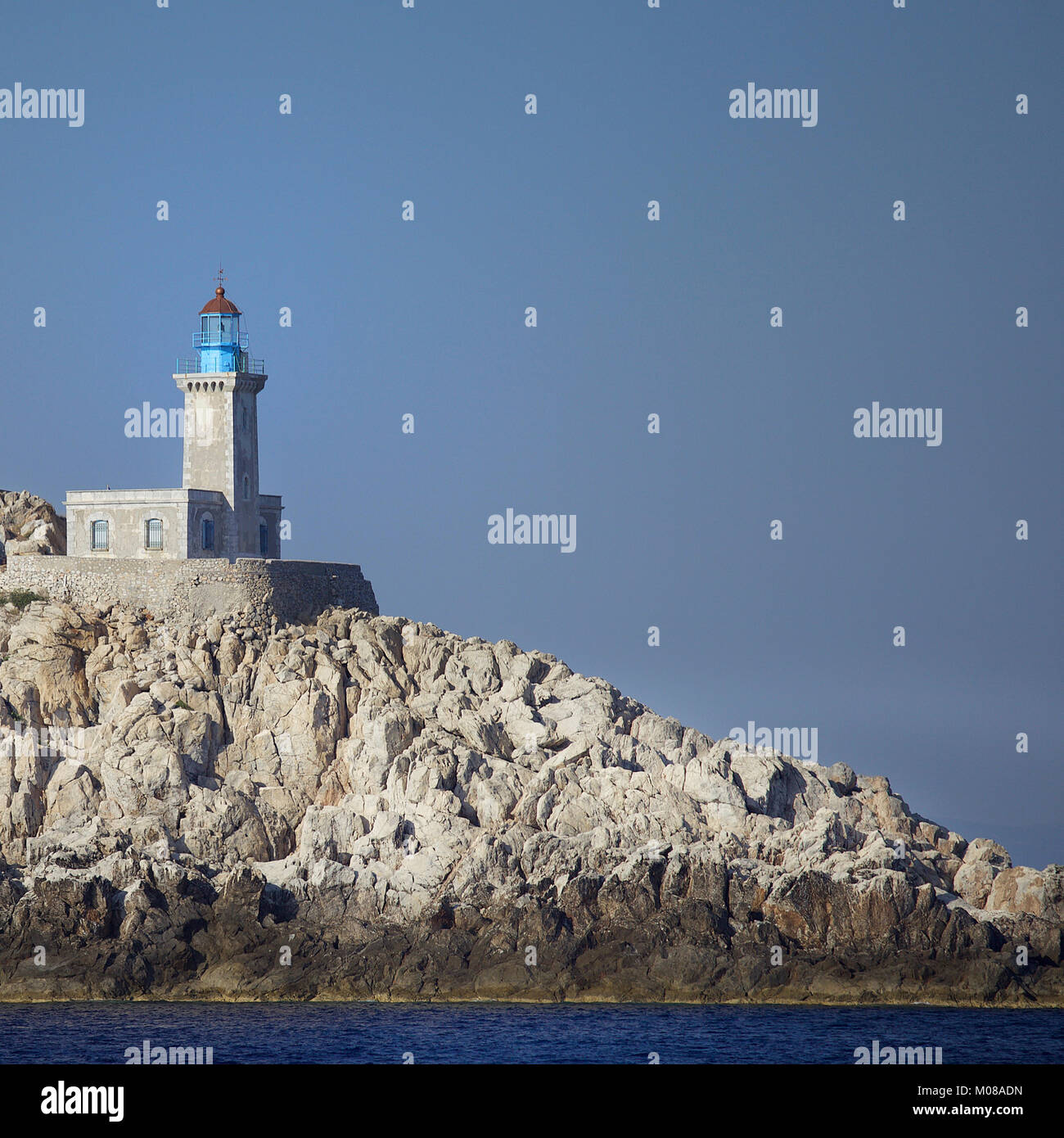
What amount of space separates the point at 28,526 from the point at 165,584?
34.2 feet

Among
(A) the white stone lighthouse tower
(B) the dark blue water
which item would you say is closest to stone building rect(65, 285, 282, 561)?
(A) the white stone lighthouse tower

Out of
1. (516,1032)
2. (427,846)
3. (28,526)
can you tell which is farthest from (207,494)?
(516,1032)

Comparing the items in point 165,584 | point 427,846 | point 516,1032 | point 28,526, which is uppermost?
point 28,526

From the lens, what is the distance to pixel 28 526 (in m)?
74.9

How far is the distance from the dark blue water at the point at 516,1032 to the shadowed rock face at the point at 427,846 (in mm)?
1008

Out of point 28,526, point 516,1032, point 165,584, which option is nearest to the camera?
point 516,1032

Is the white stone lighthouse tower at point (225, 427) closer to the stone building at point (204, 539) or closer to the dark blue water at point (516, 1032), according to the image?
the stone building at point (204, 539)

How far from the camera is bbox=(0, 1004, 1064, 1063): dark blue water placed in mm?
49656

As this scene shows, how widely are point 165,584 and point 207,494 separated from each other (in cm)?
450

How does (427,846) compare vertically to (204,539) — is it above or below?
below

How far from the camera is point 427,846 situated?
58938mm

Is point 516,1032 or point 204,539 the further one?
point 204,539

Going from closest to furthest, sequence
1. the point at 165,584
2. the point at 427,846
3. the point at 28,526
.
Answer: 1. the point at 427,846
2. the point at 165,584
3. the point at 28,526

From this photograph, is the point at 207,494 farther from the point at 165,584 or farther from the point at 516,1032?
the point at 516,1032
